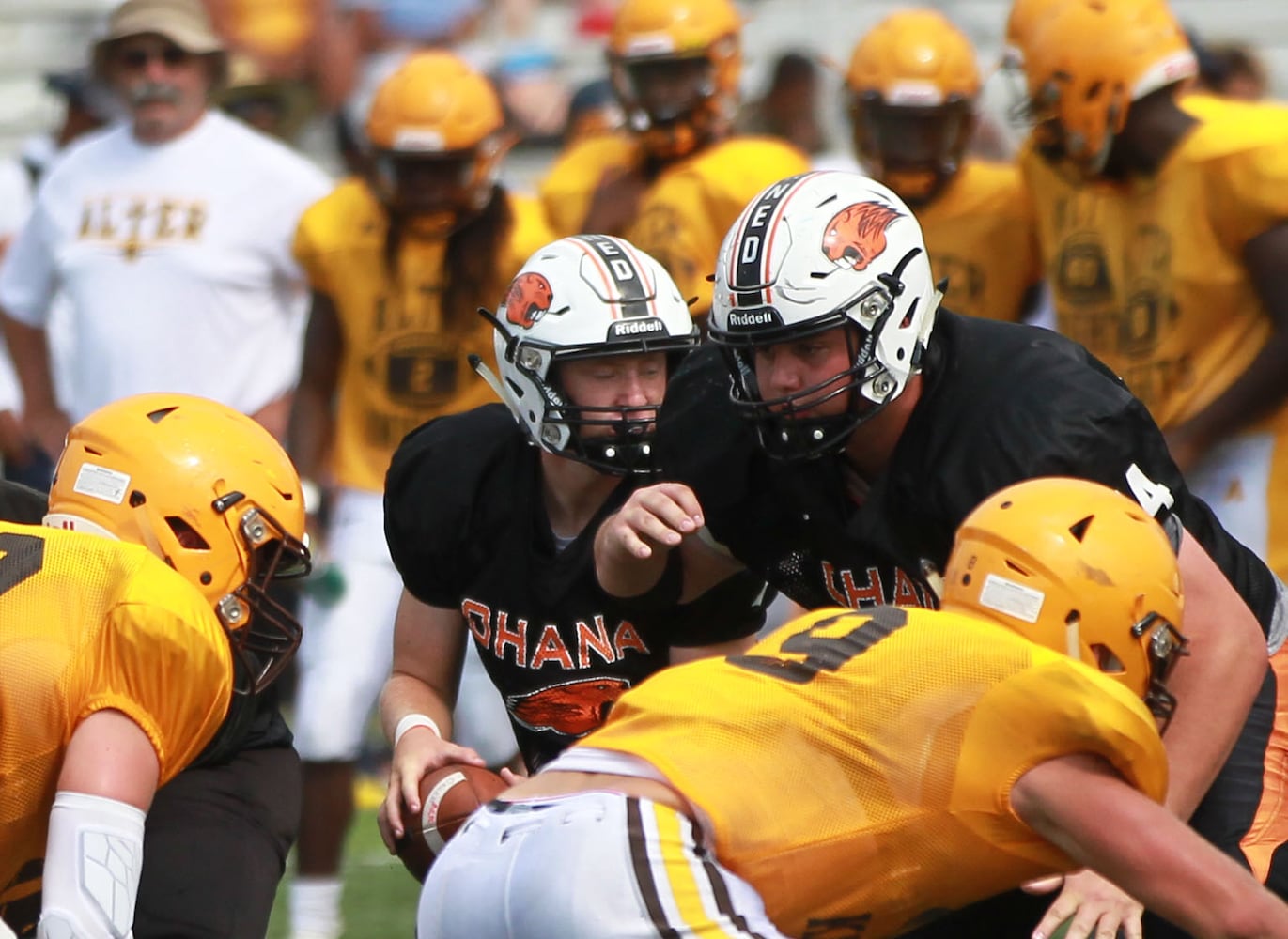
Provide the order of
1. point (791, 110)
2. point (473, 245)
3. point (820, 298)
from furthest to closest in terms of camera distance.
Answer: point (791, 110) → point (473, 245) → point (820, 298)

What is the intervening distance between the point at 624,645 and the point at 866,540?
0.52 meters

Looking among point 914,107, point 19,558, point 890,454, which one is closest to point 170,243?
point 914,107

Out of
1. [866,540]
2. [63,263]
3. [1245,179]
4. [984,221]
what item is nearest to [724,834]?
[866,540]

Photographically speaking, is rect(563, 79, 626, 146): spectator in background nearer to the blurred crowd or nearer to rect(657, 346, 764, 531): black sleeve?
the blurred crowd

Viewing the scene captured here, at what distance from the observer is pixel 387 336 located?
5.55 metres

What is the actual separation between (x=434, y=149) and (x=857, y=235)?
2326 mm

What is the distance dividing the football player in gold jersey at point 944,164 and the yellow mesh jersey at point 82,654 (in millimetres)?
2858

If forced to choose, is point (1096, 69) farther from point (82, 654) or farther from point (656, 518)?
point (82, 654)

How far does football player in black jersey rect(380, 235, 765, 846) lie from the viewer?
3639mm

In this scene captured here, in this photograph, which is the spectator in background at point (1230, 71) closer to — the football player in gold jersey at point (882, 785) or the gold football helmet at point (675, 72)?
the gold football helmet at point (675, 72)

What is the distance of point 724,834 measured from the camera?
2.72 m

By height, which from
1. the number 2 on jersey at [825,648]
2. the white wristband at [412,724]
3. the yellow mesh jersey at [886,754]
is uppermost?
the number 2 on jersey at [825,648]

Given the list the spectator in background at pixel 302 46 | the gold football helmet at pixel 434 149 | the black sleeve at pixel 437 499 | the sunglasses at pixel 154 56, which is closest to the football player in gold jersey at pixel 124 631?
the black sleeve at pixel 437 499

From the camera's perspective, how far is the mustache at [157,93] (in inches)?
237
